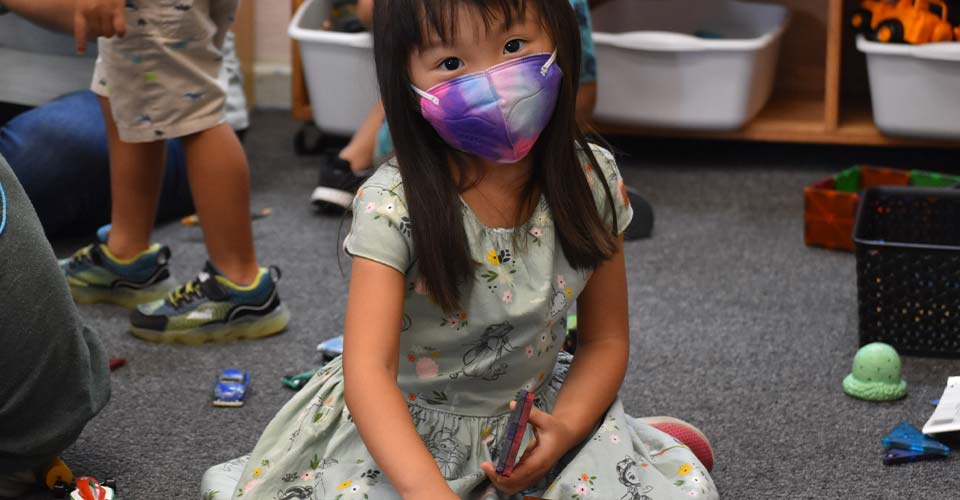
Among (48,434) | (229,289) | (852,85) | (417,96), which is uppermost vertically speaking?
(417,96)

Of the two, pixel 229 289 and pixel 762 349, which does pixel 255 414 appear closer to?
pixel 229 289

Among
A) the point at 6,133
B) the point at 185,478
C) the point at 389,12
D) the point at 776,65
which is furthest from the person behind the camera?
the point at 776,65

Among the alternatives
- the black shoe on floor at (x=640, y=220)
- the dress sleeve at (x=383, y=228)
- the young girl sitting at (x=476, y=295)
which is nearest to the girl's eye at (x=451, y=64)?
the young girl sitting at (x=476, y=295)

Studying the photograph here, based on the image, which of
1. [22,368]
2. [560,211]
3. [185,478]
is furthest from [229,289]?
[560,211]

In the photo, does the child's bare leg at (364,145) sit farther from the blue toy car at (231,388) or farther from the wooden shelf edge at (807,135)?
the blue toy car at (231,388)

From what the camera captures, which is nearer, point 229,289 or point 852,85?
point 229,289

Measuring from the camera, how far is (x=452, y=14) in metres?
0.83

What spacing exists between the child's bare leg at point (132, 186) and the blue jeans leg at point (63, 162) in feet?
0.96

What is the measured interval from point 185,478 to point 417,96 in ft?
1.59

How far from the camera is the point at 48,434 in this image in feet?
3.35

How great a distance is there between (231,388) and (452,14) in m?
0.63

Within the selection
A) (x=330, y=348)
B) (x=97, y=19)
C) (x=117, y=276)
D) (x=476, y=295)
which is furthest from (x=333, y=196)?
(x=476, y=295)

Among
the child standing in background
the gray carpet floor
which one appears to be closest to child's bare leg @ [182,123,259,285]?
the child standing in background

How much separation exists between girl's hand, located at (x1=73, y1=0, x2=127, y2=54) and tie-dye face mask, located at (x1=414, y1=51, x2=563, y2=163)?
0.54 m
